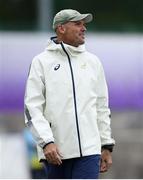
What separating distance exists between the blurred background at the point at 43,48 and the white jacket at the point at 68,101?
6.38 meters

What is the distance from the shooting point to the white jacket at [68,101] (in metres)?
4.39

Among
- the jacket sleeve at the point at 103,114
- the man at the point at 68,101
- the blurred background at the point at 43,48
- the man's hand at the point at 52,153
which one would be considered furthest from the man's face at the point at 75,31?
the blurred background at the point at 43,48

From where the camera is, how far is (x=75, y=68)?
4434 mm

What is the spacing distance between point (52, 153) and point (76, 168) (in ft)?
0.85

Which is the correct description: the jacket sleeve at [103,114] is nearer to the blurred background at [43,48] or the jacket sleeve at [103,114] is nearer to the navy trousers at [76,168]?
the navy trousers at [76,168]

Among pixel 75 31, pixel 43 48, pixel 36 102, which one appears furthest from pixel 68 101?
pixel 43 48

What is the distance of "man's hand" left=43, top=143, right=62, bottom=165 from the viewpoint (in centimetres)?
435

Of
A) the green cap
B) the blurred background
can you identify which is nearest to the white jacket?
the green cap

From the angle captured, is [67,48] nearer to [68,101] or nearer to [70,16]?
→ [70,16]

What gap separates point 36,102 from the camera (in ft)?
14.6

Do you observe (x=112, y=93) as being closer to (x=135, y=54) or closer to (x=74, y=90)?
(x=135, y=54)

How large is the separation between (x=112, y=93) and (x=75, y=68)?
735cm

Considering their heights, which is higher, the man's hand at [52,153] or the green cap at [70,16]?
the green cap at [70,16]

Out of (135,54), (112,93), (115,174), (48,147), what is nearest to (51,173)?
(48,147)
